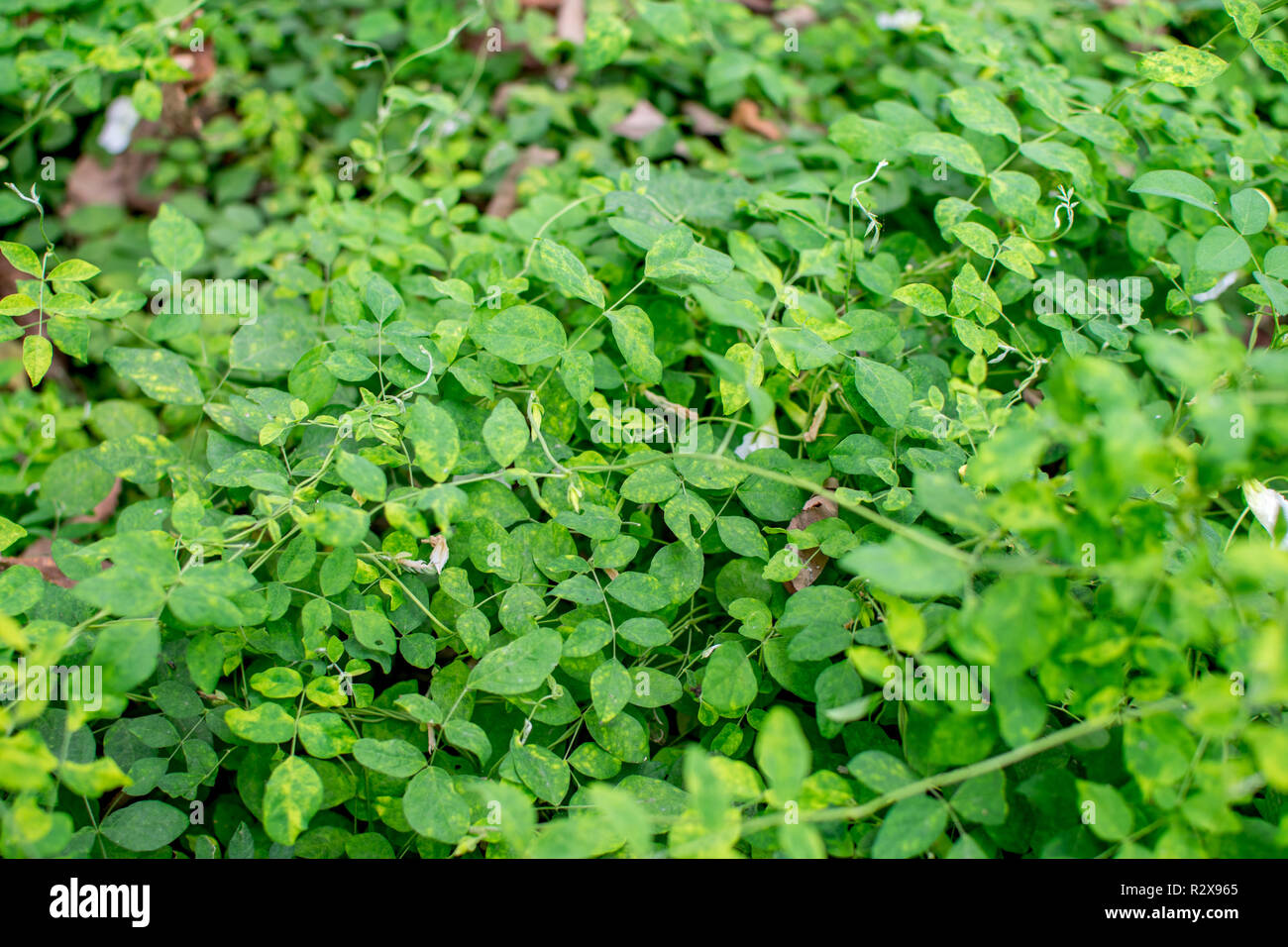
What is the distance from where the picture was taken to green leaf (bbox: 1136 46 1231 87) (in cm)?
145

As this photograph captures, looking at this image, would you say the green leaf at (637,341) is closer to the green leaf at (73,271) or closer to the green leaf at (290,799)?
the green leaf at (290,799)

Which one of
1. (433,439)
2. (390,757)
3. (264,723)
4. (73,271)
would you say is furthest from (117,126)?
(390,757)

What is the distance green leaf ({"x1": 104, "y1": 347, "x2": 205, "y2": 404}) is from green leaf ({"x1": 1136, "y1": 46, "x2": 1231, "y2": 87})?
181cm

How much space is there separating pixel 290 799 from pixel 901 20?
2349 millimetres

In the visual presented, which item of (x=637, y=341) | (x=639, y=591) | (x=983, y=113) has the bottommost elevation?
(x=639, y=591)

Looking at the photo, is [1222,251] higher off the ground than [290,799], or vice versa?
[1222,251]

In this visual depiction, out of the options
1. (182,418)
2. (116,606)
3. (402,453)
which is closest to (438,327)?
(402,453)

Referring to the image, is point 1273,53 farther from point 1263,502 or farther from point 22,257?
point 22,257

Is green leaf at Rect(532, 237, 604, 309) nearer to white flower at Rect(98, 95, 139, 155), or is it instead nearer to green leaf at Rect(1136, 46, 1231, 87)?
green leaf at Rect(1136, 46, 1231, 87)

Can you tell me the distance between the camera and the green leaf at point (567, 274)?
1.33 meters

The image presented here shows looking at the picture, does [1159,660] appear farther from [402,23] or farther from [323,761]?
[402,23]

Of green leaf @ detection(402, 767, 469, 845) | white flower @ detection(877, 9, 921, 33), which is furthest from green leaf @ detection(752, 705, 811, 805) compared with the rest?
white flower @ detection(877, 9, 921, 33)

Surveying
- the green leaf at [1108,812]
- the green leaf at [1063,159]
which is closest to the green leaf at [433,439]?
the green leaf at [1108,812]

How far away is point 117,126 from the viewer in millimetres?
2307
